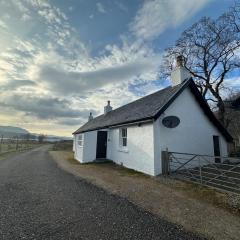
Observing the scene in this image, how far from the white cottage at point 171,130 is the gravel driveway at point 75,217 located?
16.0 ft

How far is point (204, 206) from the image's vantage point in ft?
20.7

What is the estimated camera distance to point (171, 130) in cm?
1230

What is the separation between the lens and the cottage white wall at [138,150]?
38.4 ft

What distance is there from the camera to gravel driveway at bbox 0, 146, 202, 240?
4496 millimetres

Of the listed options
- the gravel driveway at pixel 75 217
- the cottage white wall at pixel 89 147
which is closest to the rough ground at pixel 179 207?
the gravel driveway at pixel 75 217

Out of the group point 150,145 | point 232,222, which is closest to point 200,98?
point 150,145

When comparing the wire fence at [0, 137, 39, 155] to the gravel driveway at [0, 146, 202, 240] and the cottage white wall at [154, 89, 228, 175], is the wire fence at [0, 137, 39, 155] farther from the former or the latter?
the cottage white wall at [154, 89, 228, 175]

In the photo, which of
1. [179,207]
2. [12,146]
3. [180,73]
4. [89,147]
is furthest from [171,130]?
[12,146]

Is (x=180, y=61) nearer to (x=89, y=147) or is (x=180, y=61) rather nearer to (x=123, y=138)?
(x=123, y=138)

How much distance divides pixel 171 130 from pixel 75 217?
8462mm

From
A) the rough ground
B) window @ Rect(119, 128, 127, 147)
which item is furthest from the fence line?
the rough ground

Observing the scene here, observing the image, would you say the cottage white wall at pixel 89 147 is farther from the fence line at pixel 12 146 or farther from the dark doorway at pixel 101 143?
the fence line at pixel 12 146

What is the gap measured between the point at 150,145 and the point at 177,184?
3060 mm

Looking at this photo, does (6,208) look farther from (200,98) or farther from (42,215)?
(200,98)
